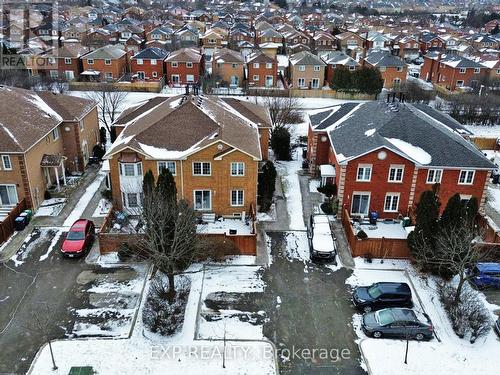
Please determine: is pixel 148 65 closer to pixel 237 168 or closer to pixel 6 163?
pixel 6 163

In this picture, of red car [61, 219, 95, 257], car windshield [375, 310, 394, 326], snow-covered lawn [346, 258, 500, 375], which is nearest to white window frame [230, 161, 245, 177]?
red car [61, 219, 95, 257]

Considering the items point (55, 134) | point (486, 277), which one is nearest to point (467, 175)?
point (486, 277)

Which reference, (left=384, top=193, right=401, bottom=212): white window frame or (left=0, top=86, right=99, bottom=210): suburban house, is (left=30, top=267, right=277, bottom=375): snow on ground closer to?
(left=0, top=86, right=99, bottom=210): suburban house

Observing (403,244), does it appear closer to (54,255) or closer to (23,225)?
(54,255)

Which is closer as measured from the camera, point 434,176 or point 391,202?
point 434,176

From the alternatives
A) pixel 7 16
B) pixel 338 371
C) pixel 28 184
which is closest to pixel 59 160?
pixel 28 184

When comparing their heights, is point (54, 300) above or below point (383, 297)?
below

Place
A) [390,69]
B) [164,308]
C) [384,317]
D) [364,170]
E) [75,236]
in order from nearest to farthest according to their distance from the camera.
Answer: [384,317] → [164,308] → [75,236] → [364,170] → [390,69]
